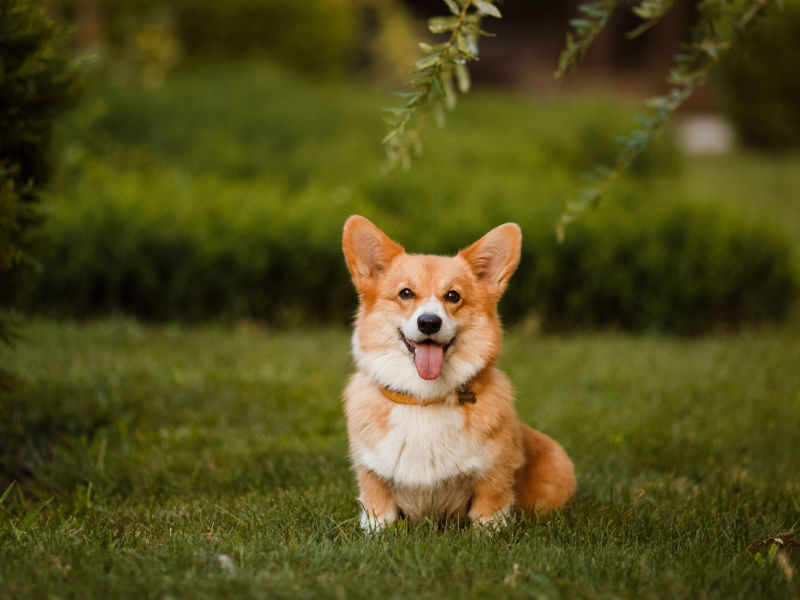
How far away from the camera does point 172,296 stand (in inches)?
255

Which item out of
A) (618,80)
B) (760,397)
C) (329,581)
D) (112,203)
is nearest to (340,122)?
(112,203)

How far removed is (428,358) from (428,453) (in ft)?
1.05

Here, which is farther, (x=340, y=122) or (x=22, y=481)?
(x=340, y=122)

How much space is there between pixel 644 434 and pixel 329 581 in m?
2.67

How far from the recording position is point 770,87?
13.9m

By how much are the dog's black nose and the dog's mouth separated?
0.14ft

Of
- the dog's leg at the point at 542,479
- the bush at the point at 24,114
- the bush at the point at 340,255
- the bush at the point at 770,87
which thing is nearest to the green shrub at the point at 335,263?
the bush at the point at 340,255

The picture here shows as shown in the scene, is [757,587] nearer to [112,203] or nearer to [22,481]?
[22,481]

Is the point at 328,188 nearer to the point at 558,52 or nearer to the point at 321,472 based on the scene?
the point at 321,472

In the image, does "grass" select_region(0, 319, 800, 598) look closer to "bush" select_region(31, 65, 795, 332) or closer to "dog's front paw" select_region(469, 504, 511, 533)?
"dog's front paw" select_region(469, 504, 511, 533)

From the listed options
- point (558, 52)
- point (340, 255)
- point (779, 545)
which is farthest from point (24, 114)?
point (558, 52)

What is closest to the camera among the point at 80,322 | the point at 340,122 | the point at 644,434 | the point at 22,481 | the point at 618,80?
the point at 22,481

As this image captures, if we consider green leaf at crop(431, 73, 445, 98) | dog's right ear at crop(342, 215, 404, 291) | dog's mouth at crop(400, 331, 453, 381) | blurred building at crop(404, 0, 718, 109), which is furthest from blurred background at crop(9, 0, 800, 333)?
blurred building at crop(404, 0, 718, 109)

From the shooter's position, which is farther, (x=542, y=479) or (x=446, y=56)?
(x=542, y=479)
